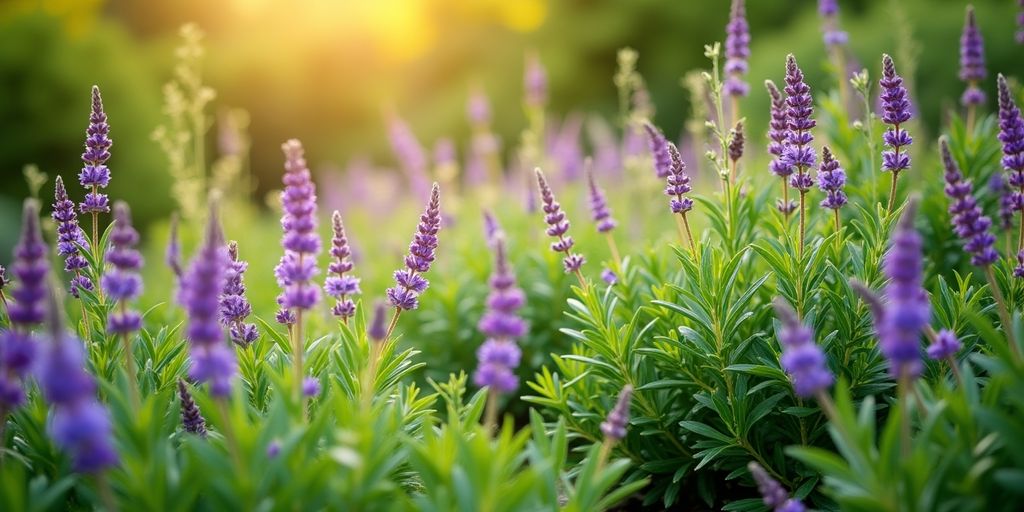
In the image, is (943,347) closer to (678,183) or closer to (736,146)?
(678,183)

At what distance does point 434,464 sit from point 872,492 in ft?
4.51

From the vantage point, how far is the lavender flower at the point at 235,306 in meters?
3.22

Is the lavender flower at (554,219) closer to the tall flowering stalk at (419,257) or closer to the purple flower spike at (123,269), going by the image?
the tall flowering stalk at (419,257)

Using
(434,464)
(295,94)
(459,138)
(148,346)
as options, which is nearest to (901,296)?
(434,464)

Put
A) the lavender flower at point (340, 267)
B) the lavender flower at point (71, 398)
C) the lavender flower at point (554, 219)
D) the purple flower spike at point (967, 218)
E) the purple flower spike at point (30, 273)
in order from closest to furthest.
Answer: the lavender flower at point (71, 398), the purple flower spike at point (30, 273), the purple flower spike at point (967, 218), the lavender flower at point (340, 267), the lavender flower at point (554, 219)

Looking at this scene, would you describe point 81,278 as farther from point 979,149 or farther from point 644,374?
point 979,149

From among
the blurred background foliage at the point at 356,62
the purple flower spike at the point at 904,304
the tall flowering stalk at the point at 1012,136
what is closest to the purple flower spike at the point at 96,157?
the purple flower spike at the point at 904,304

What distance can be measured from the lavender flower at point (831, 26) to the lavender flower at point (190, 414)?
445cm

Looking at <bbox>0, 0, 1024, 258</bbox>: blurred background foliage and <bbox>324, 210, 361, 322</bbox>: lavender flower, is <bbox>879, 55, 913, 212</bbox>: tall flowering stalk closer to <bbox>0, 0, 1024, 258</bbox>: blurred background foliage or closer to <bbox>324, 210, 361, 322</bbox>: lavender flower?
<bbox>324, 210, 361, 322</bbox>: lavender flower

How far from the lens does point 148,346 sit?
346 cm

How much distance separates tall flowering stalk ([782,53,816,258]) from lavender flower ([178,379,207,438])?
2.58m

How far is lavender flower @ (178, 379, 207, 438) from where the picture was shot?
2.77 metres

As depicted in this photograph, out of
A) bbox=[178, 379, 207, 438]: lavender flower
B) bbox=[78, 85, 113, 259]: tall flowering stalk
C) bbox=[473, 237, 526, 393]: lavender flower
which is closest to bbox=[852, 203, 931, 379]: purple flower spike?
bbox=[473, 237, 526, 393]: lavender flower

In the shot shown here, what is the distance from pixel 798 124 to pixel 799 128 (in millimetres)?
32
